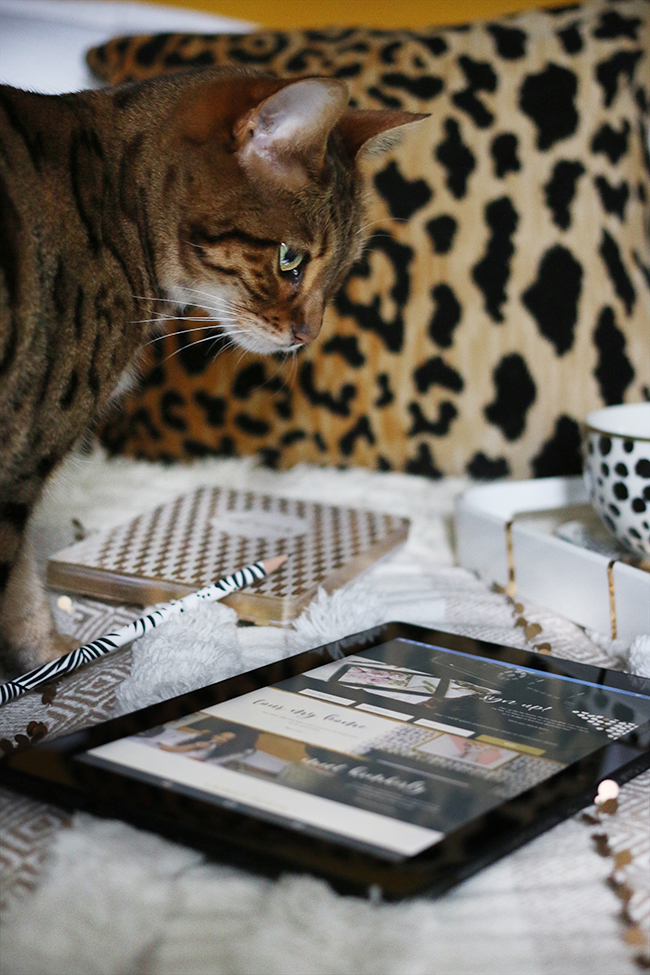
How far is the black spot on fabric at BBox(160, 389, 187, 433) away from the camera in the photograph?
4.42 feet

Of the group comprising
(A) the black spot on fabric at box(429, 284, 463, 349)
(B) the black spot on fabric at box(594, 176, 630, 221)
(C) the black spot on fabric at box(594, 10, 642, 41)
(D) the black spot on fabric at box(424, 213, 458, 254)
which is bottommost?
(A) the black spot on fabric at box(429, 284, 463, 349)

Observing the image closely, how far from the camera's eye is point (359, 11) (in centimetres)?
172

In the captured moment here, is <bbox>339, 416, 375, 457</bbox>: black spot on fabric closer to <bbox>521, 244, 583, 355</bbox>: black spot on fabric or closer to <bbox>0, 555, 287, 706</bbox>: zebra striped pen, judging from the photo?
<bbox>521, 244, 583, 355</bbox>: black spot on fabric

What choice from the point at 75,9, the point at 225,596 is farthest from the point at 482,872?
the point at 75,9

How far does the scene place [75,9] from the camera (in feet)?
→ 4.86

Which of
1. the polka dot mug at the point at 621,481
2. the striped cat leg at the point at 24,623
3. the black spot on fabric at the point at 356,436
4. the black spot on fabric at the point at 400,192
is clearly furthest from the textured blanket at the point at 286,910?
the black spot on fabric at the point at 400,192

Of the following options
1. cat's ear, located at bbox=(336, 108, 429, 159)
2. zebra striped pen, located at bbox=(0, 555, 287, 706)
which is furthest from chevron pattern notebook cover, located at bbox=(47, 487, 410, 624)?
cat's ear, located at bbox=(336, 108, 429, 159)

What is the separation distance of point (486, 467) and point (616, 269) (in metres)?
0.32

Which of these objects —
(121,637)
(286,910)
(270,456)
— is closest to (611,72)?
(270,456)

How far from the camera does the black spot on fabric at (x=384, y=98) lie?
1206mm

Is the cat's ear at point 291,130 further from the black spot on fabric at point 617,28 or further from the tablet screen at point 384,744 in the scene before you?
the black spot on fabric at point 617,28

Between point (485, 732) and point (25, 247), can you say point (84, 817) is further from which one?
point (25, 247)

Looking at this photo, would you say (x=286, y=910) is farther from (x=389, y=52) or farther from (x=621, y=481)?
(x=389, y=52)

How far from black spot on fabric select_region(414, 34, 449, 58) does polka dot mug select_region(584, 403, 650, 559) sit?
61 centimetres
